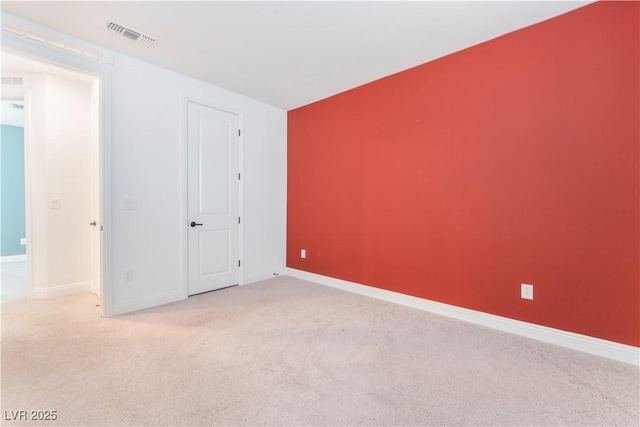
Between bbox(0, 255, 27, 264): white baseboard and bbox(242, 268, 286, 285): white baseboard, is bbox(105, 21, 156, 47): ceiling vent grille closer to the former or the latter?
bbox(242, 268, 286, 285): white baseboard

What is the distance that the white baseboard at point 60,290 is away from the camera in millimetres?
3291

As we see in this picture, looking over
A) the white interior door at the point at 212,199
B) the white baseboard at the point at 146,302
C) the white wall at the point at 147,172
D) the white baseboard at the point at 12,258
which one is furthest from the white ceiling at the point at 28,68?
the white baseboard at the point at 12,258

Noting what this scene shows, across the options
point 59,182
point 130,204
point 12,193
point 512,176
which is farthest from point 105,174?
point 12,193

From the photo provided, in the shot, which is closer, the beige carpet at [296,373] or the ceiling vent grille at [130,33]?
the beige carpet at [296,373]

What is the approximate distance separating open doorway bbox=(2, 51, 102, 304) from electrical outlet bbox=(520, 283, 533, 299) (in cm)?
437

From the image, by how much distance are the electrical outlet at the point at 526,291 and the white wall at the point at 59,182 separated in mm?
4913

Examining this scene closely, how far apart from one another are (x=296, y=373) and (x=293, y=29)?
2.71 meters

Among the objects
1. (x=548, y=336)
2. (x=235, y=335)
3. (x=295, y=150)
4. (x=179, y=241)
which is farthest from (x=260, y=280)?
(x=548, y=336)

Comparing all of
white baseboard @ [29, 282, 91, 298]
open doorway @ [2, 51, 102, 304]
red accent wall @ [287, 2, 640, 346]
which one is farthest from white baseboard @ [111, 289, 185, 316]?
red accent wall @ [287, 2, 640, 346]

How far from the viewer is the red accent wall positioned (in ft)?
6.59

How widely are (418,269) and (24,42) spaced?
414 centimetres

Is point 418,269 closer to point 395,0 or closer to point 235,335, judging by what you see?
point 235,335

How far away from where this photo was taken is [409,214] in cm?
312

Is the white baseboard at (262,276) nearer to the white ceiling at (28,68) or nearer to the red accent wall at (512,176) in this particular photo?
the red accent wall at (512,176)
